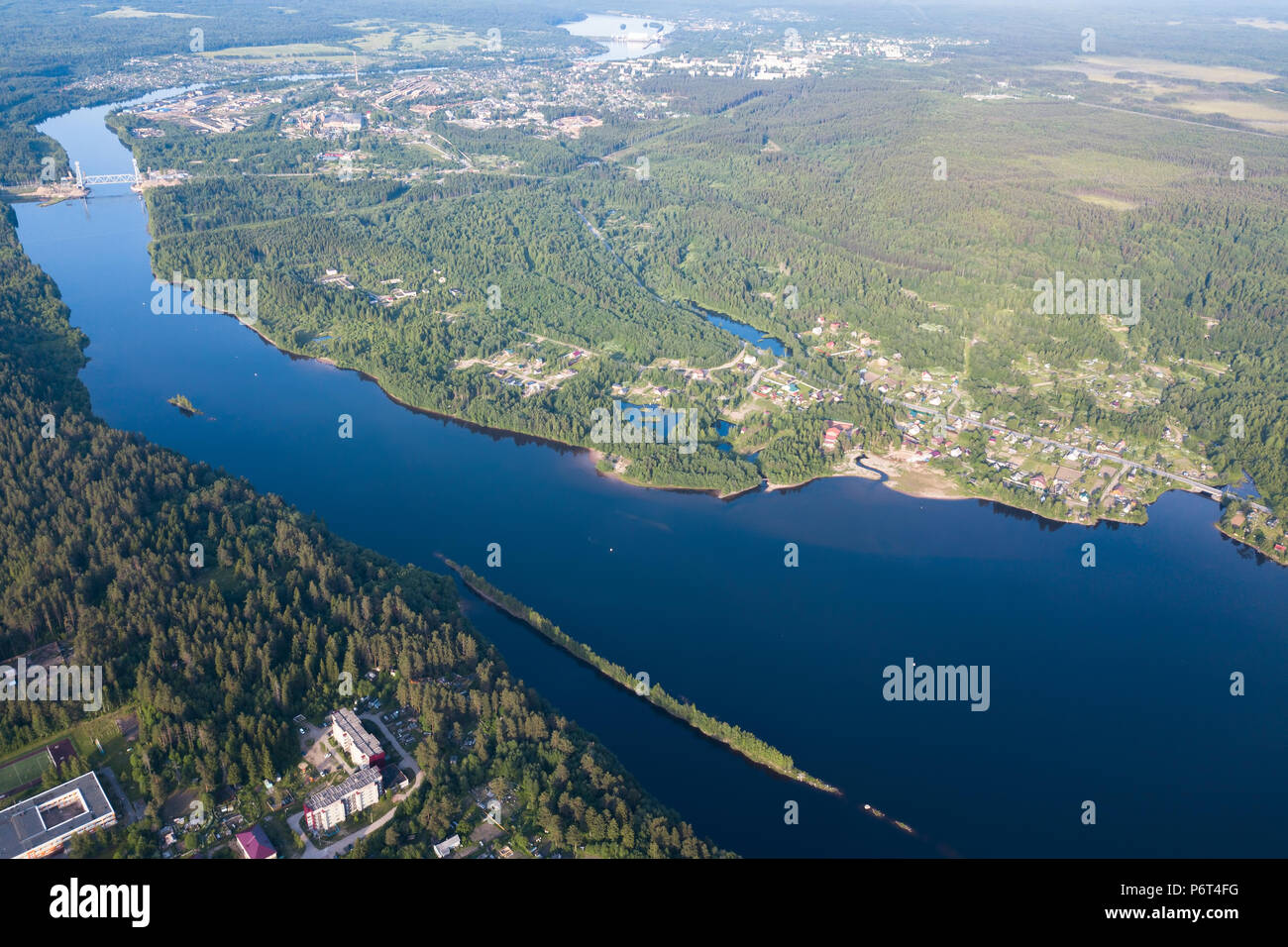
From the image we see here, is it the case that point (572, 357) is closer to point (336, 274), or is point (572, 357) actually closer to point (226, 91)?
point (336, 274)

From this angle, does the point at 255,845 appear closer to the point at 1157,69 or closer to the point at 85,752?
the point at 85,752

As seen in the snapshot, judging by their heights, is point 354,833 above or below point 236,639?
below

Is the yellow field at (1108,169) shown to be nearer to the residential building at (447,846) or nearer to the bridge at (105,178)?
the residential building at (447,846)

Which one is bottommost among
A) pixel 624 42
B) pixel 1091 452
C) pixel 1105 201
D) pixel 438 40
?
pixel 1091 452

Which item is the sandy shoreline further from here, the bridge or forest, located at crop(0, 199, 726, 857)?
the bridge

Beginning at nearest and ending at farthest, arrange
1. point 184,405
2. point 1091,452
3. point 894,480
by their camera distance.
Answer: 1. point 894,480
2. point 1091,452
3. point 184,405

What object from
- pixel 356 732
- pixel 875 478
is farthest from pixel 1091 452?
pixel 356 732
